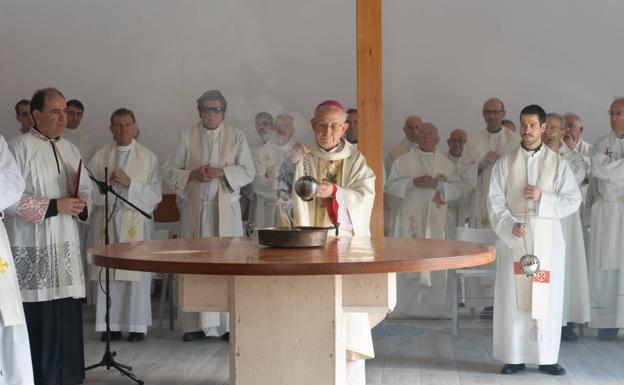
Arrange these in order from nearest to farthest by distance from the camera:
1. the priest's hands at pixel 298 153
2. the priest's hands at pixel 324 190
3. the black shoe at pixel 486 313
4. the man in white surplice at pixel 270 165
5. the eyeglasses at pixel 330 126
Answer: the priest's hands at pixel 324 190
the eyeglasses at pixel 330 126
the priest's hands at pixel 298 153
the black shoe at pixel 486 313
the man in white surplice at pixel 270 165

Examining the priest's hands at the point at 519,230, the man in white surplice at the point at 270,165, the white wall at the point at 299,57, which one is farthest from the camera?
the man in white surplice at the point at 270,165

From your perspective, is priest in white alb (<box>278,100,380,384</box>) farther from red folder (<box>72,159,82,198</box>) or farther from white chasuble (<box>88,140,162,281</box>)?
white chasuble (<box>88,140,162,281</box>)

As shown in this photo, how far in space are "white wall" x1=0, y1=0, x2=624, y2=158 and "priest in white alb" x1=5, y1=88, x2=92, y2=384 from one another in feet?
11.0

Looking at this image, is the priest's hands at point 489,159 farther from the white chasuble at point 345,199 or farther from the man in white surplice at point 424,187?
the white chasuble at point 345,199

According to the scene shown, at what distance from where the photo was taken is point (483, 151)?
31.3ft

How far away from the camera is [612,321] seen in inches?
360

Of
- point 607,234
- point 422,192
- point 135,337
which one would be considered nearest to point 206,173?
point 135,337

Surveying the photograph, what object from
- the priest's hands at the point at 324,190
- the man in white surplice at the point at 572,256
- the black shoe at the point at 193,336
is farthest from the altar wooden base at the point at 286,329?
the man in white surplice at the point at 572,256

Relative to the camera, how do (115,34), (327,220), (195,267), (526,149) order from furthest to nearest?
1. (115,34)
2. (526,149)
3. (327,220)
4. (195,267)

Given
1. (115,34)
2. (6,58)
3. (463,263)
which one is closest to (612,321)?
(463,263)

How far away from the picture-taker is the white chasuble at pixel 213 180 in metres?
9.22

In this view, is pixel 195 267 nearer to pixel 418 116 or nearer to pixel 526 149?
pixel 526 149

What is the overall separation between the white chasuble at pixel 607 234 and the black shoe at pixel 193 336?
3.55 metres

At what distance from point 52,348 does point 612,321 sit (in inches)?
198
